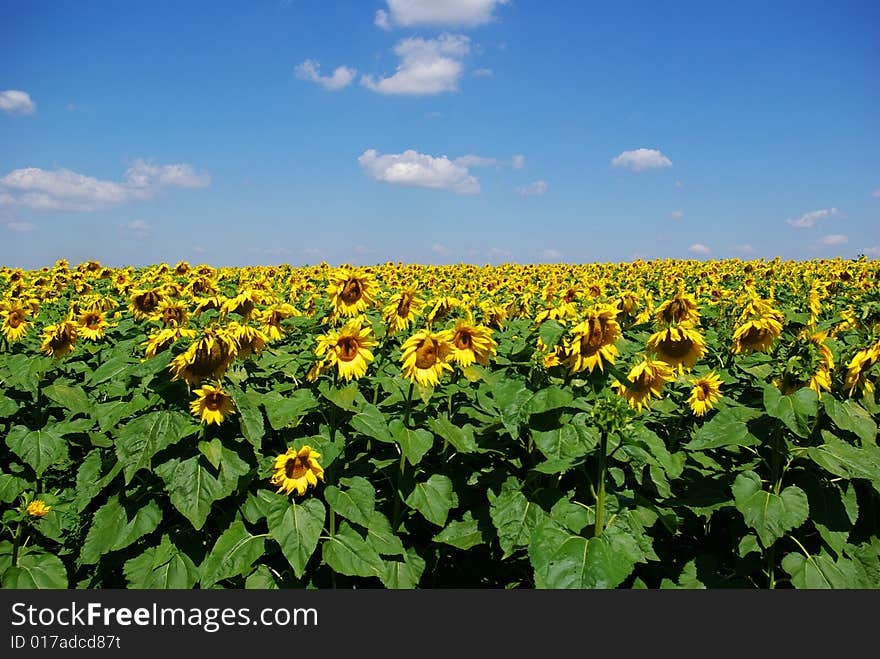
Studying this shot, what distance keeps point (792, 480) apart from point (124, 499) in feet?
13.7

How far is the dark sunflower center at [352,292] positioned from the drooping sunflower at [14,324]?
360 centimetres

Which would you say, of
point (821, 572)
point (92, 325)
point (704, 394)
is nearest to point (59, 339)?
point (92, 325)

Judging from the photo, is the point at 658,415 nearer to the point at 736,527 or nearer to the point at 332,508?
the point at 736,527

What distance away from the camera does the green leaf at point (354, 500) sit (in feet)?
12.2

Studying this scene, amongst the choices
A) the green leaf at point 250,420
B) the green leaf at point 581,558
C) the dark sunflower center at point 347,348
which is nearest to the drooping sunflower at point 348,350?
the dark sunflower center at point 347,348

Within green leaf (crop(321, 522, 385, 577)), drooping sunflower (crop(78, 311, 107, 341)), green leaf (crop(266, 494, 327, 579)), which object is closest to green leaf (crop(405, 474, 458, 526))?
green leaf (crop(321, 522, 385, 577))

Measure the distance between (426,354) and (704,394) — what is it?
2413 millimetres

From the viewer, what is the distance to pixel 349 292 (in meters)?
5.23

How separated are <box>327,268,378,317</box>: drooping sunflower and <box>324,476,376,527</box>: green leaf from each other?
1768 mm

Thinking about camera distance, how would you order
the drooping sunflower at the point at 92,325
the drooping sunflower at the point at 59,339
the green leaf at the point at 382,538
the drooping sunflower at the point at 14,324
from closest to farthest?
the green leaf at the point at 382,538, the drooping sunflower at the point at 59,339, the drooping sunflower at the point at 92,325, the drooping sunflower at the point at 14,324

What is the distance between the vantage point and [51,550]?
4.90m

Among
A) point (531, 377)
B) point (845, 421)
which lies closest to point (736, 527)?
point (845, 421)

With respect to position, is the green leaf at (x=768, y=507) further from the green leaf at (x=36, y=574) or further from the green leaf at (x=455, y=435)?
the green leaf at (x=36, y=574)

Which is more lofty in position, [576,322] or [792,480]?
[576,322]
